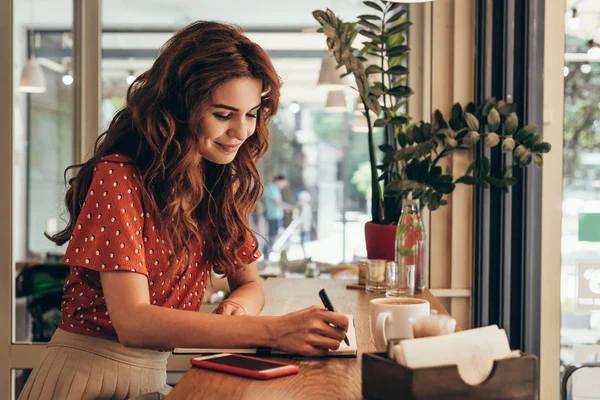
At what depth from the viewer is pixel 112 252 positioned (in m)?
1.33

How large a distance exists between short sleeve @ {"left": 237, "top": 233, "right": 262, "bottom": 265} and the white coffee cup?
0.56 meters

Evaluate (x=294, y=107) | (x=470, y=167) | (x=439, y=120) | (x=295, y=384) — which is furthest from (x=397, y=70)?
(x=295, y=384)

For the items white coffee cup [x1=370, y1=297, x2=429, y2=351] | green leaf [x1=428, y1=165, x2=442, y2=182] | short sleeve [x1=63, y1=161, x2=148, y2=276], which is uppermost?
green leaf [x1=428, y1=165, x2=442, y2=182]

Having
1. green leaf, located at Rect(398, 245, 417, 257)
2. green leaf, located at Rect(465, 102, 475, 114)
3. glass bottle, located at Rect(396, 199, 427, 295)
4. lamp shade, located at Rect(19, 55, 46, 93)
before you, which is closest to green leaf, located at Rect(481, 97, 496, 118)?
green leaf, located at Rect(465, 102, 475, 114)

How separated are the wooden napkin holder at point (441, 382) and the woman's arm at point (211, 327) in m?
0.24

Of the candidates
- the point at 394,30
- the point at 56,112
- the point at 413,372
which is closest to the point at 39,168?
the point at 56,112

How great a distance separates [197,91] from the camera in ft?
4.78

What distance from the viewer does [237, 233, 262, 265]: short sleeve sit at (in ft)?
5.83

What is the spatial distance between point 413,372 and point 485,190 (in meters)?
2.03

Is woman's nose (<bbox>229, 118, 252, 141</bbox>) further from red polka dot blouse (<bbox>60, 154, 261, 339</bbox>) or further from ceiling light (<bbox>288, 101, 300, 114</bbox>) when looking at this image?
ceiling light (<bbox>288, 101, 300, 114</bbox>)

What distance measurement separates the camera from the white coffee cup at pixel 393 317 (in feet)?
3.76

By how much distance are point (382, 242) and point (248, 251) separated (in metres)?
0.72

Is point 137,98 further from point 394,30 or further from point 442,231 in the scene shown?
point 442,231

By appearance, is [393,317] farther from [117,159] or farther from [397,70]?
[397,70]
